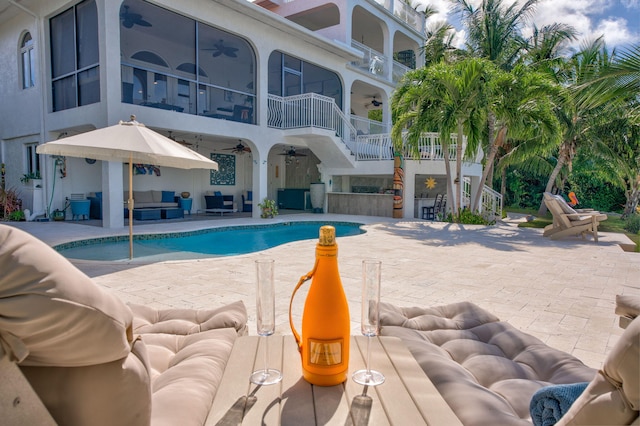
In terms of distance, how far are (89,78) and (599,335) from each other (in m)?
11.0

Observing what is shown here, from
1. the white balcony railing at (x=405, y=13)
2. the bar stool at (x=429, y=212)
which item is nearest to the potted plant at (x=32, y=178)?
the bar stool at (x=429, y=212)

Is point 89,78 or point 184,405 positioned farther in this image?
point 89,78

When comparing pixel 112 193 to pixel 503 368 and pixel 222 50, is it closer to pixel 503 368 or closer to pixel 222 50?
pixel 222 50

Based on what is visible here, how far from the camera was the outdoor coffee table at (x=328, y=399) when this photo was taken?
1.11 meters

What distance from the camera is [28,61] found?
11.6 metres

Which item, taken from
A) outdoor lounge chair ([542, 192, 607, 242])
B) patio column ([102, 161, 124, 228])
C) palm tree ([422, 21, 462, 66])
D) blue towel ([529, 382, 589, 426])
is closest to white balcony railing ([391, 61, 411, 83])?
palm tree ([422, 21, 462, 66])

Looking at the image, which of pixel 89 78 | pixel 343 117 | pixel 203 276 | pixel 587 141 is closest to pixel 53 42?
pixel 89 78

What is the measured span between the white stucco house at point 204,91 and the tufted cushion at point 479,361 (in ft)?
29.1

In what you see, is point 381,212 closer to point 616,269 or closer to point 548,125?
point 548,125

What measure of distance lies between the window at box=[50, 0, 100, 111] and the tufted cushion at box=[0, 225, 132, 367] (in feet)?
33.8

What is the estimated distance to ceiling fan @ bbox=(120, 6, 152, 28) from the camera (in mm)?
10195

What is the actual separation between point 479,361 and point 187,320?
1.71 meters

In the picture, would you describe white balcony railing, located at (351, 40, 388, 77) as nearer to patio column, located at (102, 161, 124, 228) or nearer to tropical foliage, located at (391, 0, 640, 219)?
tropical foliage, located at (391, 0, 640, 219)

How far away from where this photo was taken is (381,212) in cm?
1380
